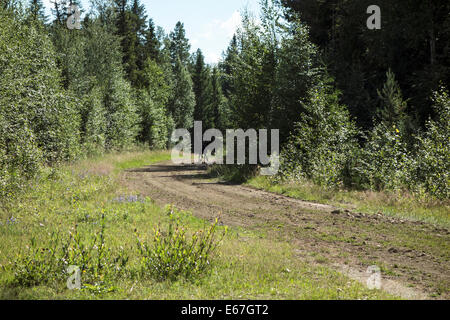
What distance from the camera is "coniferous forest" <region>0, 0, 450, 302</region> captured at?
12.1 meters

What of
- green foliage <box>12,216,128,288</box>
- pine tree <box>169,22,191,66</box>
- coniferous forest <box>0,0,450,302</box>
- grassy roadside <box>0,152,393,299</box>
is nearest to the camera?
grassy roadside <box>0,152,393,299</box>

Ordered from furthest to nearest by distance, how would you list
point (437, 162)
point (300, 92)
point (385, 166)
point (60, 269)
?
point (300, 92)
point (385, 166)
point (437, 162)
point (60, 269)

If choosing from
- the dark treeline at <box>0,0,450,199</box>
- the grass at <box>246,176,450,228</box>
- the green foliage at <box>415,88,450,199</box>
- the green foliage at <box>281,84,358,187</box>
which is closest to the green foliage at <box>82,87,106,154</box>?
the dark treeline at <box>0,0,450,199</box>

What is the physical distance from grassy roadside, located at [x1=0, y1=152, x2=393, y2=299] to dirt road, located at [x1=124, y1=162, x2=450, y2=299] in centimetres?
56

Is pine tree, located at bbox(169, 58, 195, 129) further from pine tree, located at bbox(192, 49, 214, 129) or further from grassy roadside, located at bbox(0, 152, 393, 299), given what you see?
grassy roadside, located at bbox(0, 152, 393, 299)

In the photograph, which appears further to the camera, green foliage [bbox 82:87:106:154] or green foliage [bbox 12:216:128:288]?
green foliage [bbox 82:87:106:154]

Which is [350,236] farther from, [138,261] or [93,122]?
[93,122]

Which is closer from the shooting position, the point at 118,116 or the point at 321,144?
the point at 321,144

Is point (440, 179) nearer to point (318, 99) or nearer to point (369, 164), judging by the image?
point (369, 164)

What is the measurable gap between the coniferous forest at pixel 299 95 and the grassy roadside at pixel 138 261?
1302mm

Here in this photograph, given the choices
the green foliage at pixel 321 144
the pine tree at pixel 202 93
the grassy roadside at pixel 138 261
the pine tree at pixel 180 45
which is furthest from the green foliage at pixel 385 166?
the pine tree at pixel 180 45

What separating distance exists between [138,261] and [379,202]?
8692 millimetres

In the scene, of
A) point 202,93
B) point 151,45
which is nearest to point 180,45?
point 151,45

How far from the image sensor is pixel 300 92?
18641 mm
